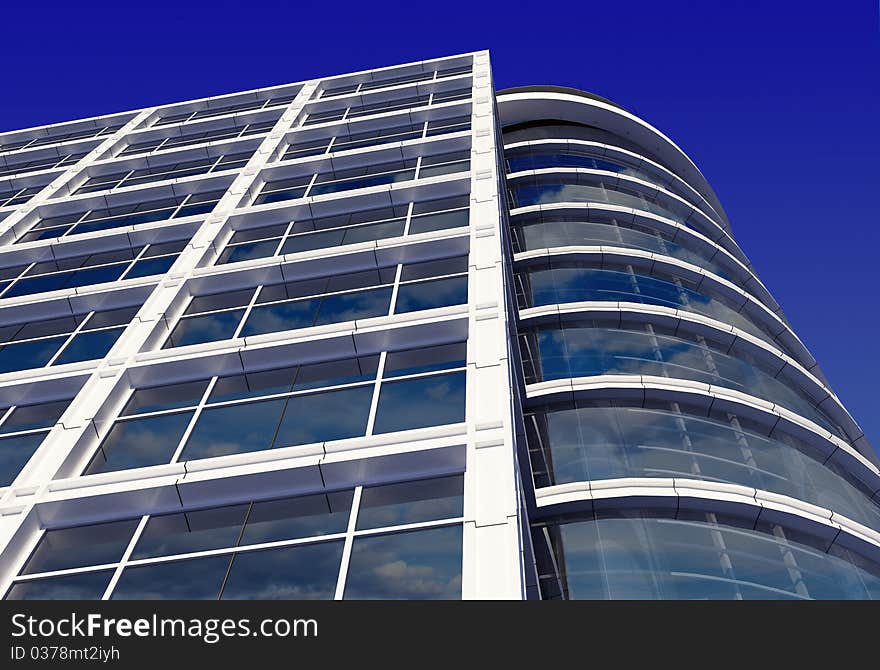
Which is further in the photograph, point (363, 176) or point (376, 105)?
point (376, 105)

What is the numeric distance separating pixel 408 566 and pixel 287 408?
5451mm

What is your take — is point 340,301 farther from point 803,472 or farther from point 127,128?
point 127,128

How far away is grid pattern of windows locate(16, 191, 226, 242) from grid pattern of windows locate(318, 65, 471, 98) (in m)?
13.0

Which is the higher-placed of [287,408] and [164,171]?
[164,171]

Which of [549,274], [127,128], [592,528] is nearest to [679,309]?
[549,274]

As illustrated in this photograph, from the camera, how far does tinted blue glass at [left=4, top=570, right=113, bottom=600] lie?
13172mm

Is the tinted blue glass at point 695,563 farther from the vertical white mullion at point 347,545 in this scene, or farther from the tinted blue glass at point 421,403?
the vertical white mullion at point 347,545

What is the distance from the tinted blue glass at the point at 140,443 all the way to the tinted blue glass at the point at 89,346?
11.4 feet

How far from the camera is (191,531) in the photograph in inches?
561

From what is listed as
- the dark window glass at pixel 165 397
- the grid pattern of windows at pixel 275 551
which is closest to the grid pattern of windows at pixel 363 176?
the dark window glass at pixel 165 397

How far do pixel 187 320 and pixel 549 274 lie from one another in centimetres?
1125

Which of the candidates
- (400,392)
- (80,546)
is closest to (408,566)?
(400,392)

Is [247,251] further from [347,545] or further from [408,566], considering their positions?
[408,566]

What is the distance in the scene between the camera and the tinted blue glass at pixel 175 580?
12.8 m
